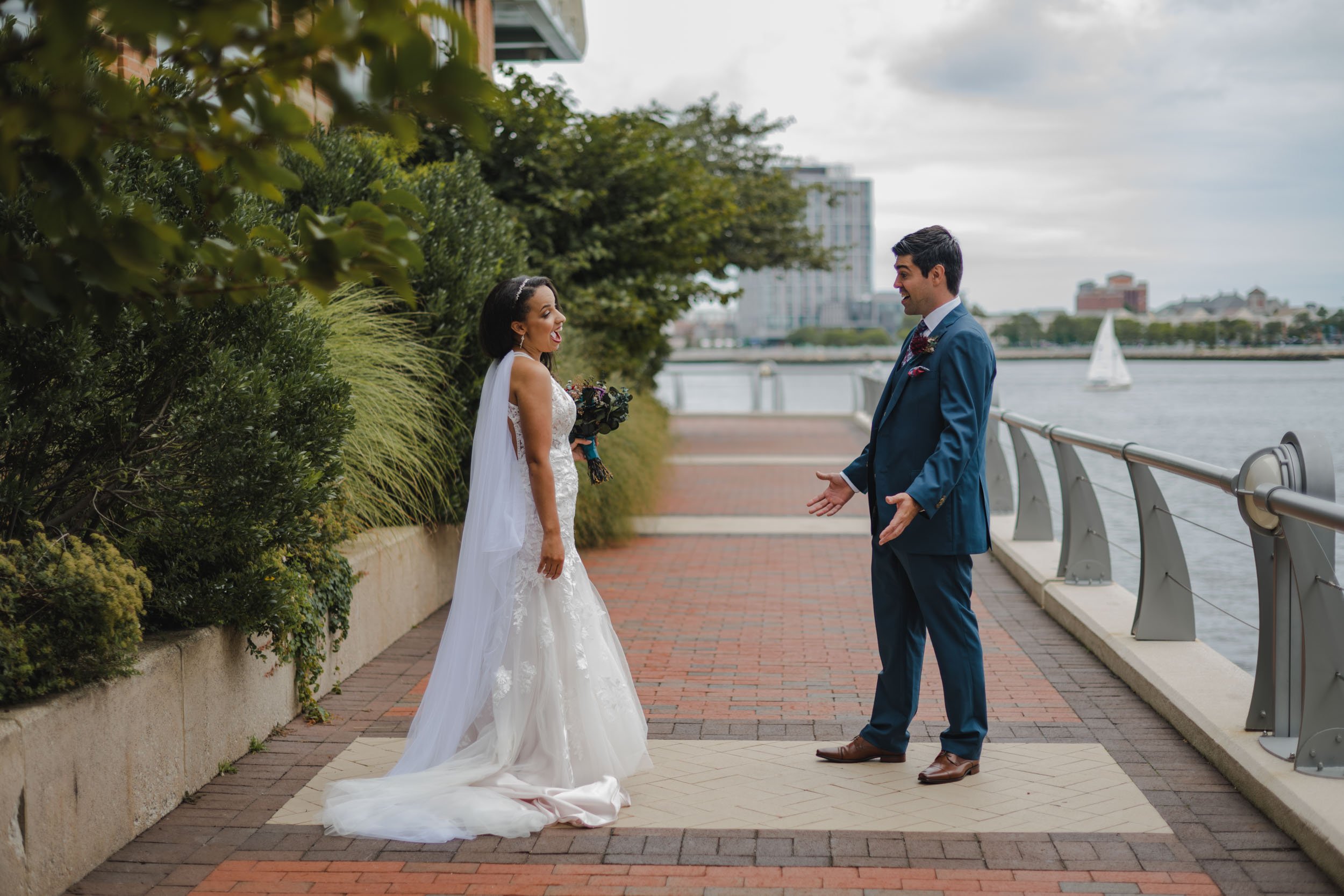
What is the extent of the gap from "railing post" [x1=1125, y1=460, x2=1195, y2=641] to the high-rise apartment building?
49.3 ft

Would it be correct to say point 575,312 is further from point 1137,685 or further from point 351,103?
point 351,103

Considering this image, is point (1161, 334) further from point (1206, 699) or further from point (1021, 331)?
point (1206, 699)

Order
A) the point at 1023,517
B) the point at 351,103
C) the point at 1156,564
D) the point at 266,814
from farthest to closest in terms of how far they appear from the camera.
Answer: the point at 1023,517 < the point at 1156,564 < the point at 266,814 < the point at 351,103

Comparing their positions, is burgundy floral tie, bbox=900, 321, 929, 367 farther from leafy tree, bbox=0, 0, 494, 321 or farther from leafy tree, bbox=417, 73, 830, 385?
leafy tree, bbox=417, 73, 830, 385

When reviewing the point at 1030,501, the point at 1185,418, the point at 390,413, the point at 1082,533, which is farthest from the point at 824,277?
the point at 390,413

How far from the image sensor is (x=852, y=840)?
4254mm

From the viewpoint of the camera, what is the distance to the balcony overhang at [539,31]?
22.7 m

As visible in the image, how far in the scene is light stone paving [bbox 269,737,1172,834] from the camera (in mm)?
4418

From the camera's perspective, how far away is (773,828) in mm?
4367

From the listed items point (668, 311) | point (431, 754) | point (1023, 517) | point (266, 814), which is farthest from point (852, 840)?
point (668, 311)

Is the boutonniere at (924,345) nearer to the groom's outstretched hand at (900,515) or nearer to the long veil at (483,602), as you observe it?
the groom's outstretched hand at (900,515)

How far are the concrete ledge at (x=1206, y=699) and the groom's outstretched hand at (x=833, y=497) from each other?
1762 mm

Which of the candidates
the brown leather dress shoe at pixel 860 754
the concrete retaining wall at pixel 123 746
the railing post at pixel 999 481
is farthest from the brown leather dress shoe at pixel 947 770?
the railing post at pixel 999 481

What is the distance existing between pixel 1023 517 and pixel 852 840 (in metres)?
6.68
